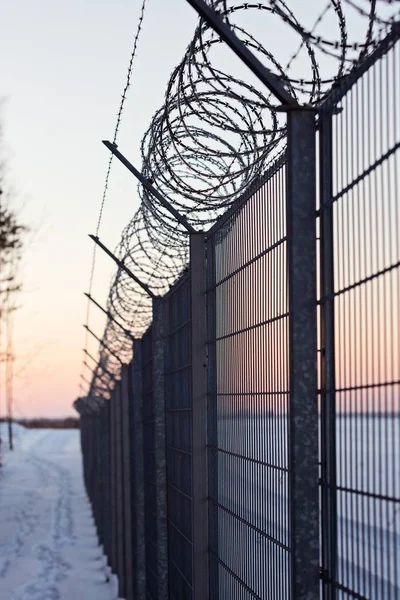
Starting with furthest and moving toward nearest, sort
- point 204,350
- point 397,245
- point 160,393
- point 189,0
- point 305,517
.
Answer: point 160,393 → point 204,350 → point 189,0 → point 305,517 → point 397,245

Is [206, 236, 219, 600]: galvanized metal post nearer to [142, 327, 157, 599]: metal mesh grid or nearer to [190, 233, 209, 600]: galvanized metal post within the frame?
[190, 233, 209, 600]: galvanized metal post

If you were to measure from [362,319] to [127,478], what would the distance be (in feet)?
28.6

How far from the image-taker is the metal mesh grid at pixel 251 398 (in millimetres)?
3820

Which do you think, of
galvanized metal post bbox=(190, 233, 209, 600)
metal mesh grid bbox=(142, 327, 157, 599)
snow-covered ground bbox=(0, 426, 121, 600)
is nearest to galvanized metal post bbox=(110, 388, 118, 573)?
snow-covered ground bbox=(0, 426, 121, 600)

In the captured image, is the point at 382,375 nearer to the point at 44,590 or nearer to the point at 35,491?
the point at 44,590

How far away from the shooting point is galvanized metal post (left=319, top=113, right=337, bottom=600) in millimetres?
→ 3311

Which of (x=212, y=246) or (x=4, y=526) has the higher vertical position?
(x=212, y=246)

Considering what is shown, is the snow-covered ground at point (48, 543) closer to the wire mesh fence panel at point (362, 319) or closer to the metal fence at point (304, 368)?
the metal fence at point (304, 368)

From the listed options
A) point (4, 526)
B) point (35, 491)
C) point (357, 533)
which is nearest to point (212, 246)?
point (357, 533)

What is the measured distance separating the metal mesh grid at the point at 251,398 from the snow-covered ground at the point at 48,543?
25.1ft

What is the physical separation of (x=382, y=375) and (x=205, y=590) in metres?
3.08

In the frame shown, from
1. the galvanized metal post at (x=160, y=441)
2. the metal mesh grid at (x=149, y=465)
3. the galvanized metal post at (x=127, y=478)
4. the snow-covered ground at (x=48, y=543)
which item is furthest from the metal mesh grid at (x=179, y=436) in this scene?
the snow-covered ground at (x=48, y=543)

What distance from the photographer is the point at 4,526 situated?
21062 millimetres

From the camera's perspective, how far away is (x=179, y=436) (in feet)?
22.1
